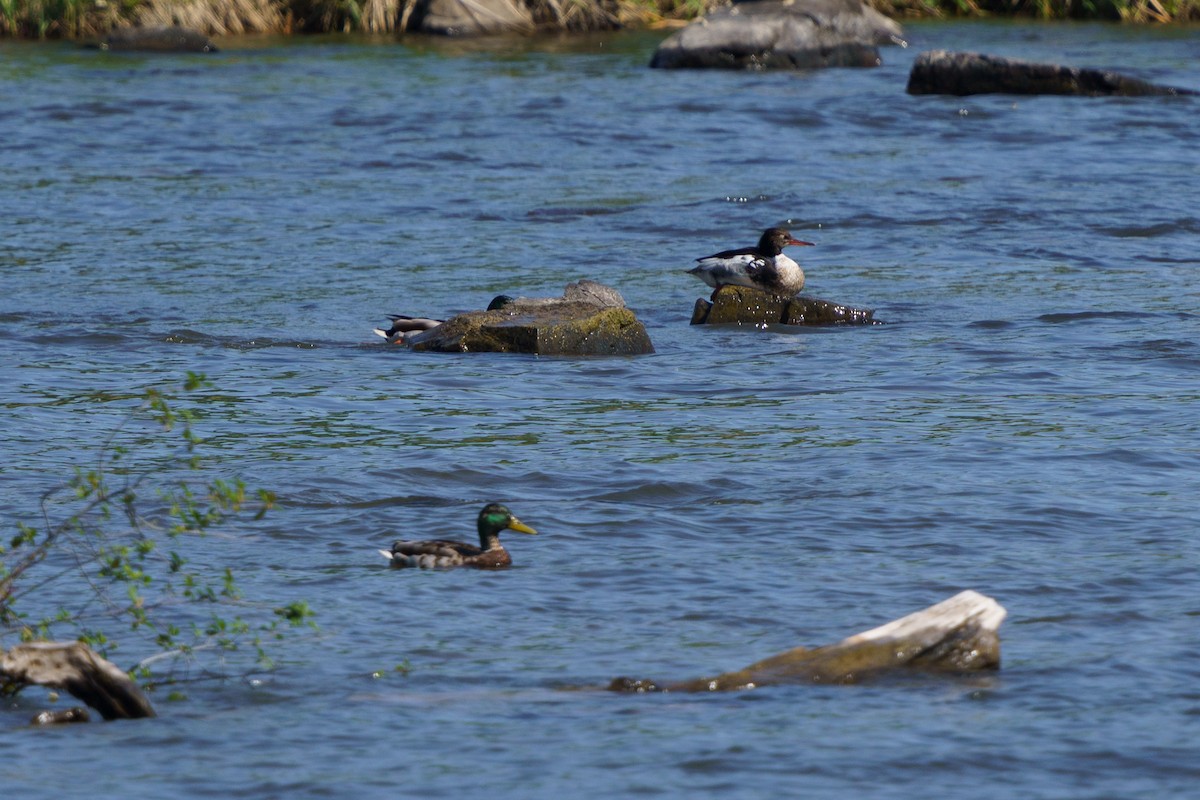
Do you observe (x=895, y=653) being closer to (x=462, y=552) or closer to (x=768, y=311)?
(x=462, y=552)

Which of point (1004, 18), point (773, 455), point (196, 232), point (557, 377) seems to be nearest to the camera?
point (773, 455)

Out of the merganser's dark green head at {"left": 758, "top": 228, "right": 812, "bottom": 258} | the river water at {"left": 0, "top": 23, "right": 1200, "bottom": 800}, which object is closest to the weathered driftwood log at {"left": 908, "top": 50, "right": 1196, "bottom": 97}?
the river water at {"left": 0, "top": 23, "right": 1200, "bottom": 800}

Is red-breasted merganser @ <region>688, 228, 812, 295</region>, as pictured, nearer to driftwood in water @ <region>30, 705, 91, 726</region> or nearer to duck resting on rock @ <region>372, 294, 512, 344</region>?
duck resting on rock @ <region>372, 294, 512, 344</region>

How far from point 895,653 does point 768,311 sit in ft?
24.2

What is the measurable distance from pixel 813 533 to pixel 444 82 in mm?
19278

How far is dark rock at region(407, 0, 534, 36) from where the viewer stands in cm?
3225

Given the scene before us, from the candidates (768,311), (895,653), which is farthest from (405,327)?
(895,653)

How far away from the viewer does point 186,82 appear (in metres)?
26.6

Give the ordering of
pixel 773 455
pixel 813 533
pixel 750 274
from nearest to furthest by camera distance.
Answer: pixel 813 533, pixel 773 455, pixel 750 274

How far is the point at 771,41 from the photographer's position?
96.4 feet

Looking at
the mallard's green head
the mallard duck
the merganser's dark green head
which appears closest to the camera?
the mallard duck

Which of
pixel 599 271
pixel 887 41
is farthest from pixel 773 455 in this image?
pixel 887 41

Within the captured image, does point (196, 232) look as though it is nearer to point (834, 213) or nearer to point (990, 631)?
point (834, 213)

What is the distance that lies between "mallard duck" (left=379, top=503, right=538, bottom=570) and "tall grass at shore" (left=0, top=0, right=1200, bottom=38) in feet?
A: 77.3
